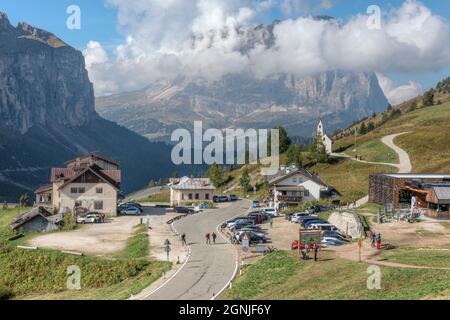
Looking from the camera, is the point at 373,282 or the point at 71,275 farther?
the point at 71,275

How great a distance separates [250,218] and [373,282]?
38927 mm

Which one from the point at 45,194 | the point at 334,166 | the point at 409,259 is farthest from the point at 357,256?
the point at 334,166

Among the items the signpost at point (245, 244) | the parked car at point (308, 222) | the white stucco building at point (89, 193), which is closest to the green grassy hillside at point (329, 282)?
the signpost at point (245, 244)

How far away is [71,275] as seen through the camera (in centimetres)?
4475

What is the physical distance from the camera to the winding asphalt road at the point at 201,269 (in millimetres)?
32562

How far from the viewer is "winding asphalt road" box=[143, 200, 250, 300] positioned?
32.6 metres

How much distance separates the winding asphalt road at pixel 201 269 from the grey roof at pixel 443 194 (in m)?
26.8

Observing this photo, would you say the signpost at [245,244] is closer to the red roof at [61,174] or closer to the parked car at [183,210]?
the parked car at [183,210]

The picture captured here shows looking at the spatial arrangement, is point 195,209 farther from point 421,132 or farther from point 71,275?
point 421,132

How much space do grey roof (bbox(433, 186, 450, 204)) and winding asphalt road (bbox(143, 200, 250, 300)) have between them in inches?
1053

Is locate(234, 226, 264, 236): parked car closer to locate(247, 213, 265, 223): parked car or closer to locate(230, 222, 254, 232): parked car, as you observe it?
locate(230, 222, 254, 232): parked car
